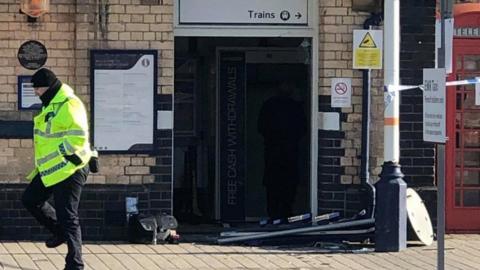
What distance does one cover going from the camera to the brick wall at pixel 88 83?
433 inches

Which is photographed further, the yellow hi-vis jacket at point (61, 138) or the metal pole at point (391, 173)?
the metal pole at point (391, 173)

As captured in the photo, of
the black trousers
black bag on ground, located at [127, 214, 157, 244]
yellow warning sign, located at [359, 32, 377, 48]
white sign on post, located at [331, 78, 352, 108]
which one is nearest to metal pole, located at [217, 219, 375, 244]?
black bag on ground, located at [127, 214, 157, 244]

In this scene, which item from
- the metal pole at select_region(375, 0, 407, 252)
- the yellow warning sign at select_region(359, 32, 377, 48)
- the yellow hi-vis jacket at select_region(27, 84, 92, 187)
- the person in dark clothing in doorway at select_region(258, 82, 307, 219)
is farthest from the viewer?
the person in dark clothing in doorway at select_region(258, 82, 307, 219)

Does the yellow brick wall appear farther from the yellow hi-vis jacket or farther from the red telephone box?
the red telephone box

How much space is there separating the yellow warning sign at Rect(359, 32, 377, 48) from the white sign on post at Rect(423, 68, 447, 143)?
3177mm

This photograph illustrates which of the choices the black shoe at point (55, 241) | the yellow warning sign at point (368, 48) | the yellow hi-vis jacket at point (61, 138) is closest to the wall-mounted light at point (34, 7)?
the yellow hi-vis jacket at point (61, 138)

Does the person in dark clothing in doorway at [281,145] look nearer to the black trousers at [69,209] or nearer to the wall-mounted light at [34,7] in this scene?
the wall-mounted light at [34,7]

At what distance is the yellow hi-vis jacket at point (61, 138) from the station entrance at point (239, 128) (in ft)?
13.5

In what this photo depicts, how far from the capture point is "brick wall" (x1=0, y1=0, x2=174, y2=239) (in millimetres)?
11008

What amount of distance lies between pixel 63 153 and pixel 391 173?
3.69m

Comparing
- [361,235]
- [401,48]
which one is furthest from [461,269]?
[401,48]

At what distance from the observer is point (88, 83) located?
11.1 metres

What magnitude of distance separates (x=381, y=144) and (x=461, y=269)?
2.11 m

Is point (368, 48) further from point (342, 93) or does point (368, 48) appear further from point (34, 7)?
point (34, 7)
